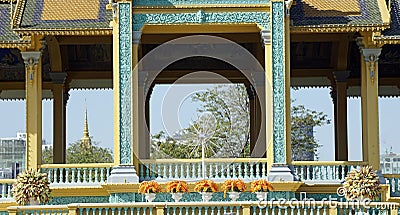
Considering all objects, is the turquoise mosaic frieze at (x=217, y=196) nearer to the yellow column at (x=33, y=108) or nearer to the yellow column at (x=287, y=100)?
the yellow column at (x=287, y=100)

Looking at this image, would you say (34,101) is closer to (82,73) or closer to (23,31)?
(23,31)

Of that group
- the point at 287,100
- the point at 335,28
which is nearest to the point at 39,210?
the point at 287,100

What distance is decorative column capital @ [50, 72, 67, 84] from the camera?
26.7 m

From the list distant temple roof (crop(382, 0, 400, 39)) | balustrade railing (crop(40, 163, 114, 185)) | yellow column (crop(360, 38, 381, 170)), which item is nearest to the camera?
balustrade railing (crop(40, 163, 114, 185))

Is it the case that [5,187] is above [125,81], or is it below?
below

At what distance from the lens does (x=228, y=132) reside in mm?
36750

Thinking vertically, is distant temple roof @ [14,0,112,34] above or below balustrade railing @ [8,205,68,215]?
above

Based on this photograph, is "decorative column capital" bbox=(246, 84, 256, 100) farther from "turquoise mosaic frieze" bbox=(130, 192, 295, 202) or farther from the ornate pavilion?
"turquoise mosaic frieze" bbox=(130, 192, 295, 202)

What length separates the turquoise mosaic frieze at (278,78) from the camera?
21078mm

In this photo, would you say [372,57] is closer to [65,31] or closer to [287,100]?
[287,100]

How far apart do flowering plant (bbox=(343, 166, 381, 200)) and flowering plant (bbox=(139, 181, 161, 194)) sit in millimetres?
3818

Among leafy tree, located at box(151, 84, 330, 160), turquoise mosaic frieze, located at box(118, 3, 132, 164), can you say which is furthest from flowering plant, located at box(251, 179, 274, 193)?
leafy tree, located at box(151, 84, 330, 160)

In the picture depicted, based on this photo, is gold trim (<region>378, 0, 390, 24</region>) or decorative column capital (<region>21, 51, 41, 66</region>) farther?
decorative column capital (<region>21, 51, 41, 66</region>)

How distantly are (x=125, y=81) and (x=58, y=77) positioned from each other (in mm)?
6011
